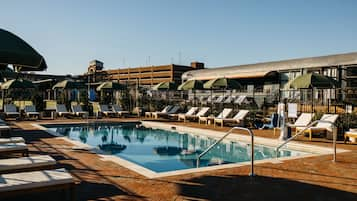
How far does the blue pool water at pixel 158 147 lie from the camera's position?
814 cm

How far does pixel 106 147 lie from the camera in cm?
1037

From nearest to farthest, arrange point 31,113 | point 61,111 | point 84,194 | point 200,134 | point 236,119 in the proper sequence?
point 84,194, point 200,134, point 236,119, point 31,113, point 61,111

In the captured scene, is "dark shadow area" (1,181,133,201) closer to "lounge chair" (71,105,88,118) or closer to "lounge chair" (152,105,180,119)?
"lounge chair" (152,105,180,119)

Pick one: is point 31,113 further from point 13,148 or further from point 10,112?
point 13,148

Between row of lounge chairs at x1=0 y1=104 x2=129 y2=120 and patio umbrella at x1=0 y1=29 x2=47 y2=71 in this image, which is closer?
patio umbrella at x1=0 y1=29 x2=47 y2=71

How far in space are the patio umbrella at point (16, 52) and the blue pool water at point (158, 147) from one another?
153 inches

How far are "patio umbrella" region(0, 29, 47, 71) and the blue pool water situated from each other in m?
3.89

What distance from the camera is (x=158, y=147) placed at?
1019cm

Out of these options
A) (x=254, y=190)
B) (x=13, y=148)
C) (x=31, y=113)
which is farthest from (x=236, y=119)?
(x=31, y=113)

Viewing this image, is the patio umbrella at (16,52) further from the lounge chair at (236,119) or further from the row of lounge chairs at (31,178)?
the lounge chair at (236,119)

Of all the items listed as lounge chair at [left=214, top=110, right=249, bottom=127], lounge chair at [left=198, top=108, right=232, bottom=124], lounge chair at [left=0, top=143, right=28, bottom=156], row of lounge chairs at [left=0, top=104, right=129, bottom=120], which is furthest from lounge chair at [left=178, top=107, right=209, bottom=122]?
lounge chair at [left=0, top=143, right=28, bottom=156]

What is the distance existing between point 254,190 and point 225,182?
1.71 ft

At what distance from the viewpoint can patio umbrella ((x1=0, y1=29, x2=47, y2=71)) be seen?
3.86 m

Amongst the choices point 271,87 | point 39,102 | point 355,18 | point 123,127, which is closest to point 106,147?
point 123,127
